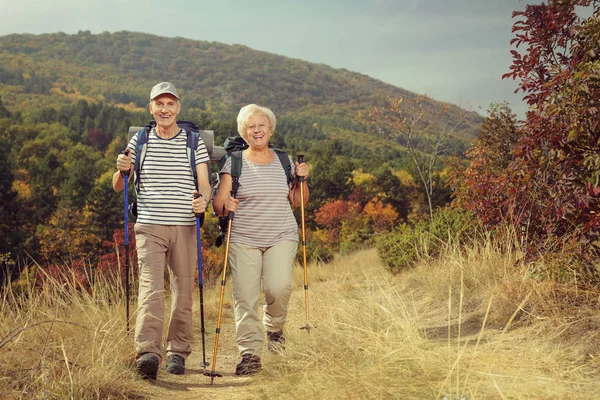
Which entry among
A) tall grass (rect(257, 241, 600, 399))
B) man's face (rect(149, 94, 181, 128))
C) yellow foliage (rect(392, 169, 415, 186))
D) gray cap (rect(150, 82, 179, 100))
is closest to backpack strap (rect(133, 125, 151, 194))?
man's face (rect(149, 94, 181, 128))

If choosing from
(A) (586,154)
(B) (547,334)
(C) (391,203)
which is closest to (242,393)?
(B) (547,334)

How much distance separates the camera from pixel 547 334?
4352mm

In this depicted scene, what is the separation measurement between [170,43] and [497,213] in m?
175

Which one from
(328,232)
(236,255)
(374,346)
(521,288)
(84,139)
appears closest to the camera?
(374,346)

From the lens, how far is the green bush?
8.83 m

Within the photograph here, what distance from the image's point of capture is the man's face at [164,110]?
4.57m

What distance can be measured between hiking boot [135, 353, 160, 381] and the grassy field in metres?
0.08

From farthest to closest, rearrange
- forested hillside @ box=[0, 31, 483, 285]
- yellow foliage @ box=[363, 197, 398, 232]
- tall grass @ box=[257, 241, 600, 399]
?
yellow foliage @ box=[363, 197, 398, 232], forested hillside @ box=[0, 31, 483, 285], tall grass @ box=[257, 241, 600, 399]

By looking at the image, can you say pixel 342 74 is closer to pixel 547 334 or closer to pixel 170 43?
pixel 170 43

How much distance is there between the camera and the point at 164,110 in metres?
4.57

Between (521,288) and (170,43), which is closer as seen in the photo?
(521,288)

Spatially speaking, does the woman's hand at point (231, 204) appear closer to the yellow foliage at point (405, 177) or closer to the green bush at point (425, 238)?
the green bush at point (425, 238)

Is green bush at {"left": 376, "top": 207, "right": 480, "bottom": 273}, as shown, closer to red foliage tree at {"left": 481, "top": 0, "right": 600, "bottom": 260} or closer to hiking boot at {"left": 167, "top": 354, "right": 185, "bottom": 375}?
red foliage tree at {"left": 481, "top": 0, "right": 600, "bottom": 260}

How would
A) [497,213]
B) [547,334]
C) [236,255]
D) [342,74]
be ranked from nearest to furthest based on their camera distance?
[547,334], [236,255], [497,213], [342,74]
